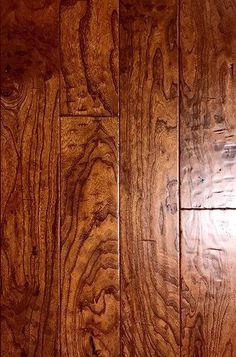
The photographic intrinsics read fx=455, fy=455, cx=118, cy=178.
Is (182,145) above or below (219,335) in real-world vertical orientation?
above

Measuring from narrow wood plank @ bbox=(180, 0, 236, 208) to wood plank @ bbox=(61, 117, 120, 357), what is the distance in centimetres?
17

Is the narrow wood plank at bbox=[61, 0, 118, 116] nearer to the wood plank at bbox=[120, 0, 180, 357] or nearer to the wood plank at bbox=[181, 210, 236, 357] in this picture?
the wood plank at bbox=[120, 0, 180, 357]

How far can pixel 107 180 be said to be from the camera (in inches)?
39.9

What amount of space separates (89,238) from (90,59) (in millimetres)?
401

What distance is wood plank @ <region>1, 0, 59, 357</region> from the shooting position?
3.32 ft

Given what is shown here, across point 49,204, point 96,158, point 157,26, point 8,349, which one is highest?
point 157,26

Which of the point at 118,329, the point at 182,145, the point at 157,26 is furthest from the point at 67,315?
the point at 157,26

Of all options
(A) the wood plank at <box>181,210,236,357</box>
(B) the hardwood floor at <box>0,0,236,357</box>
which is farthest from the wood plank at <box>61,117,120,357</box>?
(A) the wood plank at <box>181,210,236,357</box>

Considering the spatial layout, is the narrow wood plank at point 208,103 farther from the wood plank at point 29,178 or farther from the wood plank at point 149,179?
the wood plank at point 29,178

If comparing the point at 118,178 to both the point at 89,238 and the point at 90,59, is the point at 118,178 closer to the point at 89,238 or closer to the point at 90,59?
the point at 89,238

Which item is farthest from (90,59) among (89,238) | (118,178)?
(89,238)

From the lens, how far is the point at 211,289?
3.26 ft

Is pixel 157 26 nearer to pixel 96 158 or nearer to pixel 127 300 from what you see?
pixel 96 158

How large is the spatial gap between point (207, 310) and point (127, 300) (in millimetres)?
176
